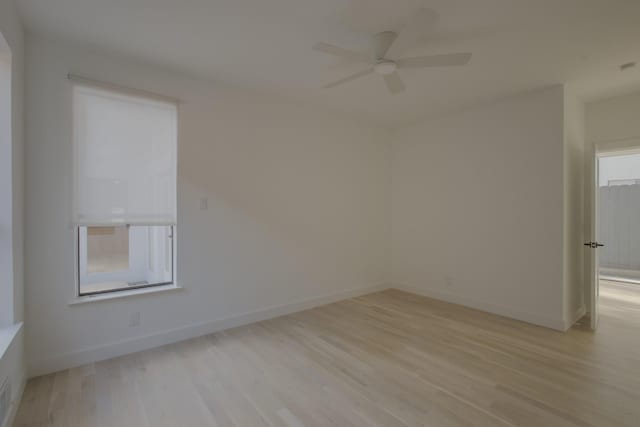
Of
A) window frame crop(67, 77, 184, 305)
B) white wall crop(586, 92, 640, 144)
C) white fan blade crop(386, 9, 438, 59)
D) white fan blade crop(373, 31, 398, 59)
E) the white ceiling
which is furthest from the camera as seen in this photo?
white wall crop(586, 92, 640, 144)

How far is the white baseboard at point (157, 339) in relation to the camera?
2.45m

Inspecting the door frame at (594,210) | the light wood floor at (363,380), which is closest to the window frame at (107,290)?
the light wood floor at (363,380)

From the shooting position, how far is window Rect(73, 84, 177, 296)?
2619 mm

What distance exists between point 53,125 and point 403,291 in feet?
15.5

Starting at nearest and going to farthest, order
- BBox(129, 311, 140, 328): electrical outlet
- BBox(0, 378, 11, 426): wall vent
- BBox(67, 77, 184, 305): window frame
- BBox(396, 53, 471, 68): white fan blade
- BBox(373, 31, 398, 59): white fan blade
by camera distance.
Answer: BBox(0, 378, 11, 426): wall vent → BBox(396, 53, 471, 68): white fan blade → BBox(373, 31, 398, 59): white fan blade → BBox(67, 77, 184, 305): window frame → BBox(129, 311, 140, 328): electrical outlet

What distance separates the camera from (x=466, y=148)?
420 cm

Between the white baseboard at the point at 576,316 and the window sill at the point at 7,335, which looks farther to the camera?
the white baseboard at the point at 576,316

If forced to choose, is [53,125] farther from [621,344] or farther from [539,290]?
[621,344]

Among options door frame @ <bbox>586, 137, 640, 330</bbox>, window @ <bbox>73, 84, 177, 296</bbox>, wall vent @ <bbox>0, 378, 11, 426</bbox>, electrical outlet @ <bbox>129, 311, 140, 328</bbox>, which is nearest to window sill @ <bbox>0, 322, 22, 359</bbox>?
wall vent @ <bbox>0, 378, 11, 426</bbox>

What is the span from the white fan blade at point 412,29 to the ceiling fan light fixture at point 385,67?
2.1 inches

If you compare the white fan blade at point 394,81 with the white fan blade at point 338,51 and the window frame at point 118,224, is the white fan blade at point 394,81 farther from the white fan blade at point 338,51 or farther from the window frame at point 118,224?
the window frame at point 118,224

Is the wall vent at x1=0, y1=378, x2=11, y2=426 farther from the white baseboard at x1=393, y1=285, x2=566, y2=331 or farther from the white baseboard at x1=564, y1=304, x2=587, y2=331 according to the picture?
the white baseboard at x1=564, y1=304, x2=587, y2=331

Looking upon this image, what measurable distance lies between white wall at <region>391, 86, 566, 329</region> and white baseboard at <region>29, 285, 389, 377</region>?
5.70 feet

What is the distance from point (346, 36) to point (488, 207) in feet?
9.28
